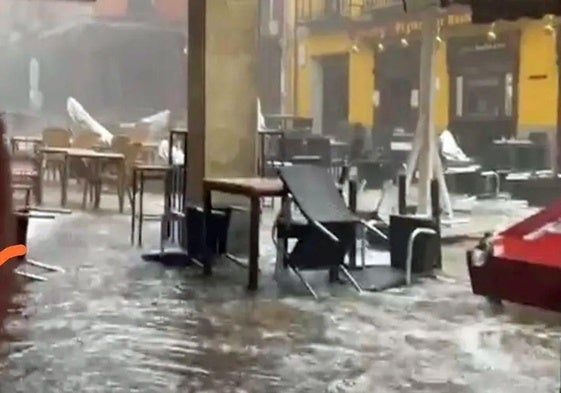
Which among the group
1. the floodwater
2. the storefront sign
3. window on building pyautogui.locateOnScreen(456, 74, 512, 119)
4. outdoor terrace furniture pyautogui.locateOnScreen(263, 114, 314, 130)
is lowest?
the floodwater

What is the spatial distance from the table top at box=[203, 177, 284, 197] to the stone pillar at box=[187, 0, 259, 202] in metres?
0.79

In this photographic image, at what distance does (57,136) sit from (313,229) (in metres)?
4.74

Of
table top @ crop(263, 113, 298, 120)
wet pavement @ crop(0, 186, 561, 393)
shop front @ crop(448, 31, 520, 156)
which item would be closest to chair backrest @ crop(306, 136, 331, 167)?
table top @ crop(263, 113, 298, 120)

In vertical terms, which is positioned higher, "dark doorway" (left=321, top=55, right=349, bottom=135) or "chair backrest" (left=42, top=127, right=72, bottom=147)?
"dark doorway" (left=321, top=55, right=349, bottom=135)

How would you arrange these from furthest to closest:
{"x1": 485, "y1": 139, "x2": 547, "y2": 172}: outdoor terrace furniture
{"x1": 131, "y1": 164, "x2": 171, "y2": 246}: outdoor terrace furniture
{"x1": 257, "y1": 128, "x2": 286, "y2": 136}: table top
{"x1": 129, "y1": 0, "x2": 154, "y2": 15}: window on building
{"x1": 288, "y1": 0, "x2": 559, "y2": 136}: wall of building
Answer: {"x1": 129, "y1": 0, "x2": 154, "y2": 15}: window on building
{"x1": 257, "y1": 128, "x2": 286, "y2": 136}: table top
{"x1": 131, "y1": 164, "x2": 171, "y2": 246}: outdoor terrace furniture
{"x1": 485, "y1": 139, "x2": 547, "y2": 172}: outdoor terrace furniture
{"x1": 288, "y1": 0, "x2": 559, "y2": 136}: wall of building

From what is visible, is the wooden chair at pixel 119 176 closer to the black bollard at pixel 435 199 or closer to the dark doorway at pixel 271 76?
the dark doorway at pixel 271 76

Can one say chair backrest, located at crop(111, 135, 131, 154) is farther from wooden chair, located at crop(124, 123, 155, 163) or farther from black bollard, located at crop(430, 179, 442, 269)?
black bollard, located at crop(430, 179, 442, 269)

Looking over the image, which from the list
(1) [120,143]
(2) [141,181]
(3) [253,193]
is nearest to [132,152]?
(1) [120,143]

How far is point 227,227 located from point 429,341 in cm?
222

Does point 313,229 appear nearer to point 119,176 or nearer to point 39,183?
point 39,183

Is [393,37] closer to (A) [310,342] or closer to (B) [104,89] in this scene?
(B) [104,89]

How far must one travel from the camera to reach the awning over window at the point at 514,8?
4801mm

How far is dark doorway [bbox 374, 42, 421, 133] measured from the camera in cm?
874

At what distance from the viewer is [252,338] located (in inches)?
189
